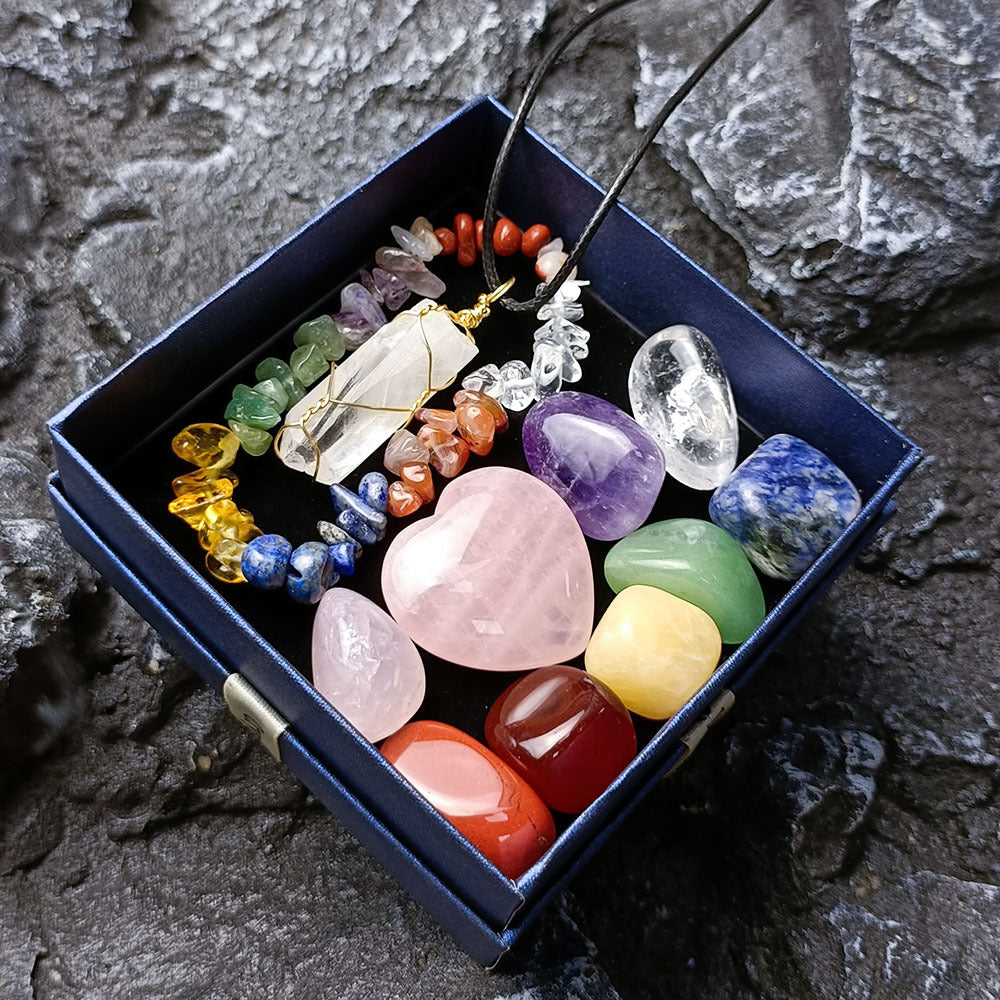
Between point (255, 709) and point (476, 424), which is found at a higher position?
point (476, 424)

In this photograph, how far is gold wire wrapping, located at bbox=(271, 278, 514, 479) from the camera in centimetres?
117

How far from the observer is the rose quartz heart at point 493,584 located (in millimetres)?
1090

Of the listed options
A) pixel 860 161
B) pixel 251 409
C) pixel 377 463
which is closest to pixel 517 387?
pixel 377 463

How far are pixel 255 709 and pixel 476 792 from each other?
21 cm

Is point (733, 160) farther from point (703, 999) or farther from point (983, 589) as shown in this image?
point (703, 999)

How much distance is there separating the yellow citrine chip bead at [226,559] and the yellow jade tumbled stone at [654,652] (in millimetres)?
325

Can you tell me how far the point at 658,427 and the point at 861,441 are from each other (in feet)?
0.63

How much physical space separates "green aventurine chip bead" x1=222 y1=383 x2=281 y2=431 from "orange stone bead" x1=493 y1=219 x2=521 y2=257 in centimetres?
30

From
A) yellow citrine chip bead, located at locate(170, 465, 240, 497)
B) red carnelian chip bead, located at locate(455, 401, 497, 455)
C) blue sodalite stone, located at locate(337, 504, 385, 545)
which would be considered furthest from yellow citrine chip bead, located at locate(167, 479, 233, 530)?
red carnelian chip bead, located at locate(455, 401, 497, 455)

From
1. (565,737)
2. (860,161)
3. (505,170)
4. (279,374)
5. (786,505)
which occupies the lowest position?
(565,737)

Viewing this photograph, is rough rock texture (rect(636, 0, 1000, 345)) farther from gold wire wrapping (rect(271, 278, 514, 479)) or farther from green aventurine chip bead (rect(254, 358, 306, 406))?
green aventurine chip bead (rect(254, 358, 306, 406))

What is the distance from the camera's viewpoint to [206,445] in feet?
3.74

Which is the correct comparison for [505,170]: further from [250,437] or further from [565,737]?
[565,737]

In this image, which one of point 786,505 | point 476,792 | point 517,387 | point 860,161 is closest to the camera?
point 476,792
